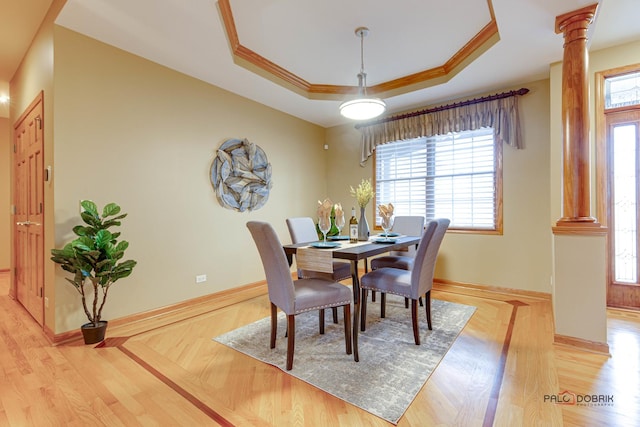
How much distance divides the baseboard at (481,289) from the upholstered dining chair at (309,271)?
1807 millimetres

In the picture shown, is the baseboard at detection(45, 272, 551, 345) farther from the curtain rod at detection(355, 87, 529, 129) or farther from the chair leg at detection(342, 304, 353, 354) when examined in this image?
the curtain rod at detection(355, 87, 529, 129)

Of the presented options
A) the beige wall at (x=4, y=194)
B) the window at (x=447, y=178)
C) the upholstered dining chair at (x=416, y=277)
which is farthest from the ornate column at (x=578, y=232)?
the beige wall at (x=4, y=194)

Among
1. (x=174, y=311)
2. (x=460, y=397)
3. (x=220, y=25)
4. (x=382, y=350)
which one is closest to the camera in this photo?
(x=460, y=397)

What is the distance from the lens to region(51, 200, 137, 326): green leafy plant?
2.28 metres

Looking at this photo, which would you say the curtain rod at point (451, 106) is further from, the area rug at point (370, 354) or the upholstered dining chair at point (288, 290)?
the upholstered dining chair at point (288, 290)

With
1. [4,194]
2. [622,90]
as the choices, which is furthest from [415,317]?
[4,194]

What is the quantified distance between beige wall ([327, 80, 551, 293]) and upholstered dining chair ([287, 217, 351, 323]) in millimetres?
1964

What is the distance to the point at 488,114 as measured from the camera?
3.74 m

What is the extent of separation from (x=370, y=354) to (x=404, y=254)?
1571 mm

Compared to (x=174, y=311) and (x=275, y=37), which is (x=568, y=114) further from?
(x=174, y=311)

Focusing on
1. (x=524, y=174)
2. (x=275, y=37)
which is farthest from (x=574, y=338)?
(x=275, y=37)

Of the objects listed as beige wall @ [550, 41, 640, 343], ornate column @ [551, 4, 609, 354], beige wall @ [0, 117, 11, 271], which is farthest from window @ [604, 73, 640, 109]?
beige wall @ [0, 117, 11, 271]

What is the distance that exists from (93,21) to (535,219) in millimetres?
4860

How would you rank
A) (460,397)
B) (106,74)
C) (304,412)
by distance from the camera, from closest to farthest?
(304,412) → (460,397) → (106,74)
